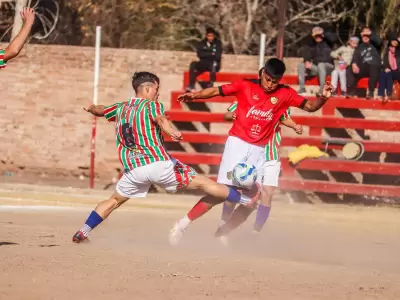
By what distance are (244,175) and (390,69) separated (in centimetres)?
829

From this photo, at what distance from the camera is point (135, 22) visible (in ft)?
79.4

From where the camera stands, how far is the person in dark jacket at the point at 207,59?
66.8ft

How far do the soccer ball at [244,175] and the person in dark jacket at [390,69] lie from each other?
8.15m

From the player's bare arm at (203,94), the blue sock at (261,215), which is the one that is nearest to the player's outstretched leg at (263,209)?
the blue sock at (261,215)

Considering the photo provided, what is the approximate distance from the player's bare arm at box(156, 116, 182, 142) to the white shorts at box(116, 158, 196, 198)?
1.56 ft

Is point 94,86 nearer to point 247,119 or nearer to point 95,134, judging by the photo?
point 95,134

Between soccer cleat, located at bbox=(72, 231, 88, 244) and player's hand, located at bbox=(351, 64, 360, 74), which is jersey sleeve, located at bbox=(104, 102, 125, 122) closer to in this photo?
soccer cleat, located at bbox=(72, 231, 88, 244)

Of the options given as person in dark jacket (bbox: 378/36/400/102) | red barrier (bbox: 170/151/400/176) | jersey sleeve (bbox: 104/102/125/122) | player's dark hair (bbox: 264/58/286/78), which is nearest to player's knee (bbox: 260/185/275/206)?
player's dark hair (bbox: 264/58/286/78)

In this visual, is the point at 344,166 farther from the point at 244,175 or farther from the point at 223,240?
the point at 244,175

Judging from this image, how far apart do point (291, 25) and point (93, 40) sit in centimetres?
420

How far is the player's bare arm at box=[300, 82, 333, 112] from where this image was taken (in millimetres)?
11211

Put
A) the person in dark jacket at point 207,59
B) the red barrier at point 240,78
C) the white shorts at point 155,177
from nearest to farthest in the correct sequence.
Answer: the white shorts at point 155,177 < the red barrier at point 240,78 < the person in dark jacket at point 207,59

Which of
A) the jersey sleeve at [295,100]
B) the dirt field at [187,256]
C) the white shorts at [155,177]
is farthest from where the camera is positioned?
the jersey sleeve at [295,100]

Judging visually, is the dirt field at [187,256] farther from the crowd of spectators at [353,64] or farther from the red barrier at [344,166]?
the crowd of spectators at [353,64]
